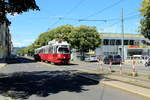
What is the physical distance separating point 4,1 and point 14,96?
210 inches

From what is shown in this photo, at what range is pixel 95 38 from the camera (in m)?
70.7

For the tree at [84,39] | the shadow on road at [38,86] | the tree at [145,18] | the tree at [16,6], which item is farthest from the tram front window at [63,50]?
the tree at [84,39]

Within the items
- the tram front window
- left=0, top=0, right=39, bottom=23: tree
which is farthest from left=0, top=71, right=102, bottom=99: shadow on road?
the tram front window

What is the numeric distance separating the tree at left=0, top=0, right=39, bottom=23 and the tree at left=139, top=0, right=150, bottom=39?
23.1 ft

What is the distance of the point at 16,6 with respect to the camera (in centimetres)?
1466

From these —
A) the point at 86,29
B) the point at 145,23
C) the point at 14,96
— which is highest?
the point at 86,29

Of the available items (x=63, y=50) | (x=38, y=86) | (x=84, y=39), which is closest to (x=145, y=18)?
(x=38, y=86)

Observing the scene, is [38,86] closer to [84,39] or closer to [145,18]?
[145,18]

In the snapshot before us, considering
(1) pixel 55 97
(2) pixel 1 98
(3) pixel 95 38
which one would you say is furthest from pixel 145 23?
(3) pixel 95 38

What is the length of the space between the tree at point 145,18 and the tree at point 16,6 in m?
7.05

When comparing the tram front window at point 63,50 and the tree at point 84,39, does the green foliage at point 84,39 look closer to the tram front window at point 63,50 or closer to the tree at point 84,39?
the tree at point 84,39

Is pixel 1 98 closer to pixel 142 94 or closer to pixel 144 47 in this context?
pixel 142 94

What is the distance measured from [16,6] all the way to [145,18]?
8.35 meters

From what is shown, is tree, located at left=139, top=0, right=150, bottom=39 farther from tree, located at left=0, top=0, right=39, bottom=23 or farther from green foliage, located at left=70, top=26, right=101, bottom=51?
green foliage, located at left=70, top=26, right=101, bottom=51
